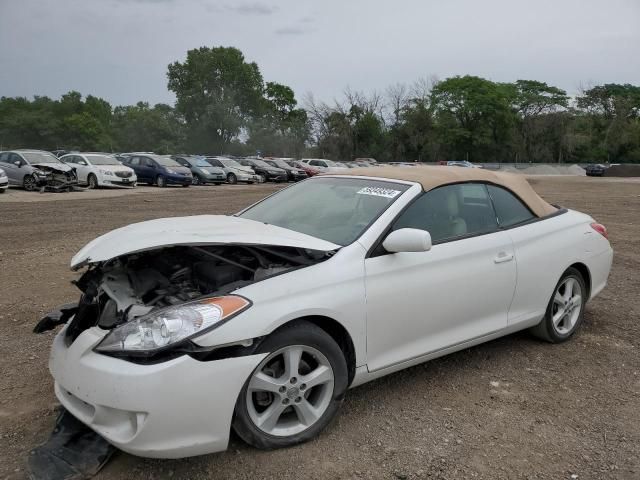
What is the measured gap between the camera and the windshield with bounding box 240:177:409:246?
341cm

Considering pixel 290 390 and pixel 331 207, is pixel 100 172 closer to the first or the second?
pixel 331 207

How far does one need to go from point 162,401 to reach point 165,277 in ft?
3.39

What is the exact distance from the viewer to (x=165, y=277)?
3.26 meters

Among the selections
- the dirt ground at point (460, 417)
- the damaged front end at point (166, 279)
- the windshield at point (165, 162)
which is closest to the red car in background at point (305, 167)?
the windshield at point (165, 162)

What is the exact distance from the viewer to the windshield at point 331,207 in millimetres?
3412

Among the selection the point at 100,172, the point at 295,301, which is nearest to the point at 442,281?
the point at 295,301

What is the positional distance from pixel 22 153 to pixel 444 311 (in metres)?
21.5

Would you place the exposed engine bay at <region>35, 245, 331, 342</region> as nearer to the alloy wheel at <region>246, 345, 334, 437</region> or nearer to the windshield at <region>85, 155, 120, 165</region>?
the alloy wheel at <region>246, 345, 334, 437</region>

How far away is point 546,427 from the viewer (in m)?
3.14

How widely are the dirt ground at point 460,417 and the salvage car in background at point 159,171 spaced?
2180 cm

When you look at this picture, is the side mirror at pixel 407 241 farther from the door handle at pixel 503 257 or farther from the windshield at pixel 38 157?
the windshield at pixel 38 157

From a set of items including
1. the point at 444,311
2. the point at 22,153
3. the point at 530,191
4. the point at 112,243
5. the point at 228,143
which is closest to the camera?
the point at 112,243

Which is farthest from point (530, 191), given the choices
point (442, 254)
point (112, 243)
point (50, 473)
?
point (50, 473)

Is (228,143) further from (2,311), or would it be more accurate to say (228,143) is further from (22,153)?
(2,311)
